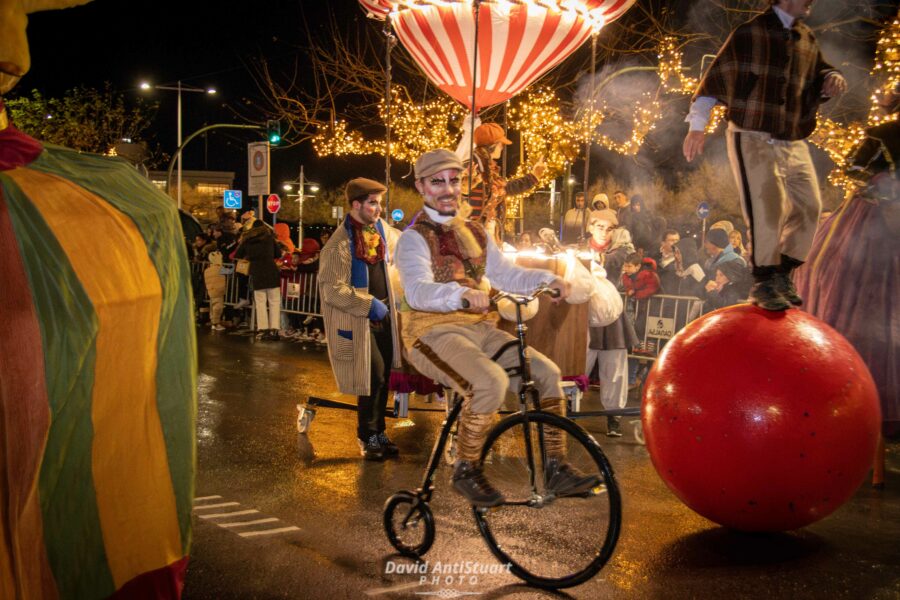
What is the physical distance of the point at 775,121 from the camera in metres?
5.14

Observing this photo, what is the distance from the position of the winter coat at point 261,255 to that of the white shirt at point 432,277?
→ 10.7 meters

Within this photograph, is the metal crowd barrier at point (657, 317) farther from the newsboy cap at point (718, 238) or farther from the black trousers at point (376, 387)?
the black trousers at point (376, 387)

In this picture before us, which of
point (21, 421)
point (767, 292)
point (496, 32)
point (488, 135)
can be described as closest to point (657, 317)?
point (488, 135)

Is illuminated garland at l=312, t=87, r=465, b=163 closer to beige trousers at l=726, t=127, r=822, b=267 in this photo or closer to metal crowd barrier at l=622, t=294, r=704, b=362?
metal crowd barrier at l=622, t=294, r=704, b=362

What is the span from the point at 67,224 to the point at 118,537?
3.33 ft

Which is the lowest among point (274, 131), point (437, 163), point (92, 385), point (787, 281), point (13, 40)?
point (92, 385)

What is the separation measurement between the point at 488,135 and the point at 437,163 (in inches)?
162

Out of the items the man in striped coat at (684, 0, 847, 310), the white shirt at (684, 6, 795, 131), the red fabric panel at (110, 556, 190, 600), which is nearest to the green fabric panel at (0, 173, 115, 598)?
the red fabric panel at (110, 556, 190, 600)

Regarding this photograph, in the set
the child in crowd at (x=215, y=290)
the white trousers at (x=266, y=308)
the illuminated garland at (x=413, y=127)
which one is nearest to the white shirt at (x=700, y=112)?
the white trousers at (x=266, y=308)

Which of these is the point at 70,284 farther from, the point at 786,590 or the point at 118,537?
the point at 786,590

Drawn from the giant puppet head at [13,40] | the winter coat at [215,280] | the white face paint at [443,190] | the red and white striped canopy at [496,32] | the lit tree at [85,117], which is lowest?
the winter coat at [215,280]

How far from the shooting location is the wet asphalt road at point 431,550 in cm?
426

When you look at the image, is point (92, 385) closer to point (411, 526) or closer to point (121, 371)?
point (121, 371)

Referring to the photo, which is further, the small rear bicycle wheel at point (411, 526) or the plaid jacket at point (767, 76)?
the plaid jacket at point (767, 76)
